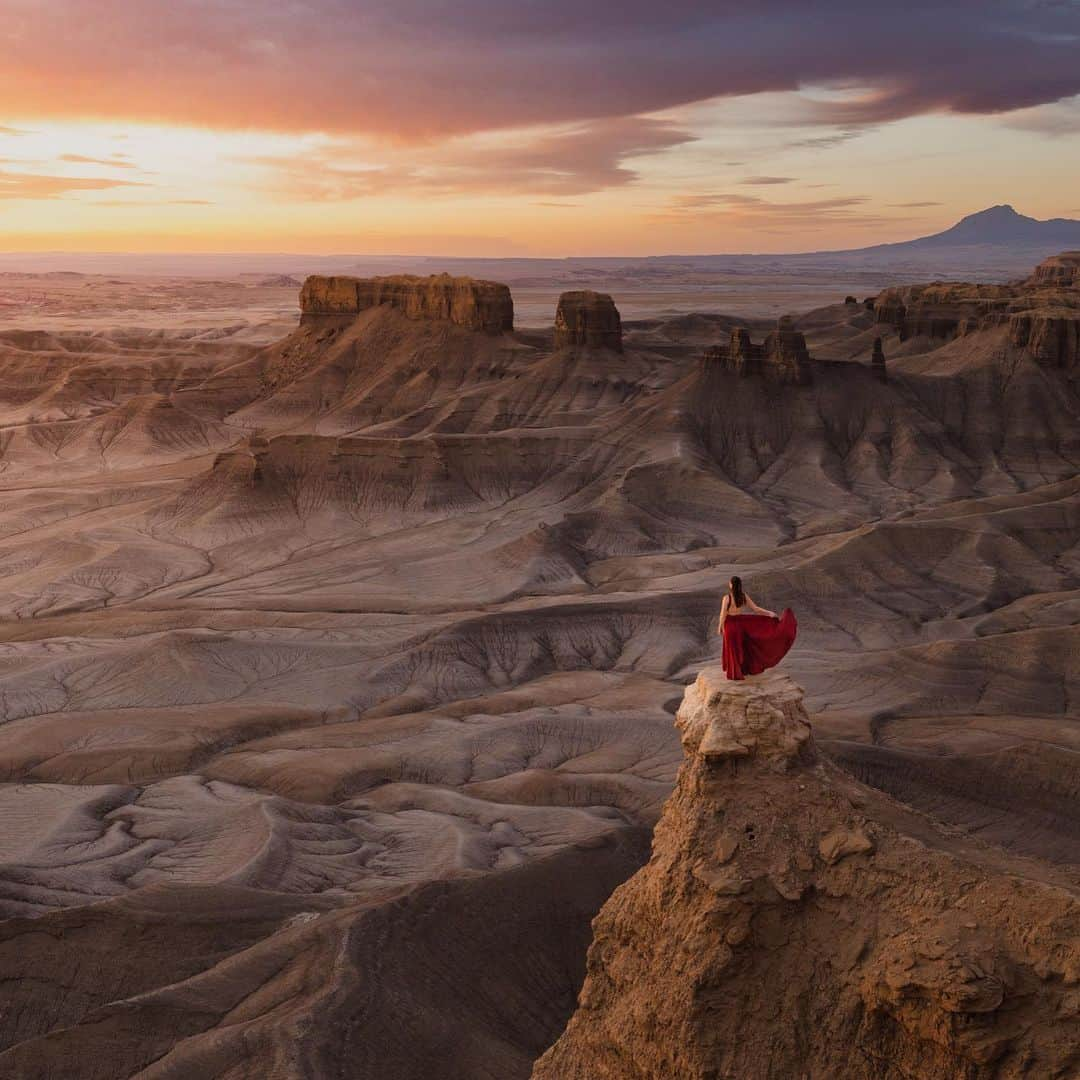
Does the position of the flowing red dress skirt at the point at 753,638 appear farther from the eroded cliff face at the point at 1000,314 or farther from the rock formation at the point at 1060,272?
the rock formation at the point at 1060,272

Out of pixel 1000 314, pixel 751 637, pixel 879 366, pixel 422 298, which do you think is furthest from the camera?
pixel 422 298

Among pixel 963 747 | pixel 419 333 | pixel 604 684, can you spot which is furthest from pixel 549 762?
pixel 419 333

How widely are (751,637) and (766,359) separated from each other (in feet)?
239

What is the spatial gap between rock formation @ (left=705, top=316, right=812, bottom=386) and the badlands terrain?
0.86 ft

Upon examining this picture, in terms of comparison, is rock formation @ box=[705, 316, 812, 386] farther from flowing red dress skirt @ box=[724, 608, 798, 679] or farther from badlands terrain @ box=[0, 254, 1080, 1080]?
flowing red dress skirt @ box=[724, 608, 798, 679]

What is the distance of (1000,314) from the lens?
310ft

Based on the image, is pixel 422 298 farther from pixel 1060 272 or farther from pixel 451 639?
pixel 1060 272

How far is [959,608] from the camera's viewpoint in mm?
54406

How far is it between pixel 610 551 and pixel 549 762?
28465mm

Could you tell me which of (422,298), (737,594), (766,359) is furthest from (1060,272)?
(737,594)

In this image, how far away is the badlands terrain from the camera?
22141mm

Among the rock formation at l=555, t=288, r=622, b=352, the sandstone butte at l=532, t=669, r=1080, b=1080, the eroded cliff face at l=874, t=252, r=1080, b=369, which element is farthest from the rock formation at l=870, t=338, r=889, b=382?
the sandstone butte at l=532, t=669, r=1080, b=1080

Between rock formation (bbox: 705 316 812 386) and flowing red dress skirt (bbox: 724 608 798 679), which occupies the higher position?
rock formation (bbox: 705 316 812 386)

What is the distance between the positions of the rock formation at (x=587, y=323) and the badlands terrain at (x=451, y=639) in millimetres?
267
